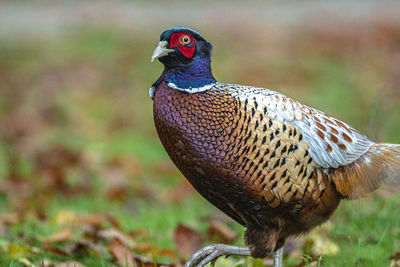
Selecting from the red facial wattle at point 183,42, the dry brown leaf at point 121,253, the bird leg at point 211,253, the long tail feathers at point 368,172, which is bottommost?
the dry brown leaf at point 121,253

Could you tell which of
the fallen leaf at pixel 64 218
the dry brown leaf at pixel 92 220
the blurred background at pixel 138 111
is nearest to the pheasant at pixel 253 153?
Result: the blurred background at pixel 138 111

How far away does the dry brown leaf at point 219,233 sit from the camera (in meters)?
4.38

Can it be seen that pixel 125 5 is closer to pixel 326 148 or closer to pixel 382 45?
pixel 382 45

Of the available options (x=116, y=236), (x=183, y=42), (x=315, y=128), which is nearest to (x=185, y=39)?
(x=183, y=42)

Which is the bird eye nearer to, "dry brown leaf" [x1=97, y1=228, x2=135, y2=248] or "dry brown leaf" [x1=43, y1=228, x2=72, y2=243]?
"dry brown leaf" [x1=97, y1=228, x2=135, y2=248]

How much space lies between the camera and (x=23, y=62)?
10.9 meters

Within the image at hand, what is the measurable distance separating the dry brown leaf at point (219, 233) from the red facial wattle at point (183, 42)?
1.58 meters

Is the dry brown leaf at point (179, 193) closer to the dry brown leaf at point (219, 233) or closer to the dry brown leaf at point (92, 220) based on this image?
the dry brown leaf at point (92, 220)

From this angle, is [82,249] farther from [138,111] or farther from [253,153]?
[138,111]

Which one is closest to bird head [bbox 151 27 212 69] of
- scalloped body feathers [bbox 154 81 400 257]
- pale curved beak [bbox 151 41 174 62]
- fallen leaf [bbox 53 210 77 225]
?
pale curved beak [bbox 151 41 174 62]

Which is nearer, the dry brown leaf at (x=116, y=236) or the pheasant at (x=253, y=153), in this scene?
the pheasant at (x=253, y=153)

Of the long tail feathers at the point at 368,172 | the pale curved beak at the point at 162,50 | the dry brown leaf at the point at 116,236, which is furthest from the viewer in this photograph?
the dry brown leaf at the point at 116,236

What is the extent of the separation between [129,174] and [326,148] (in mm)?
3797

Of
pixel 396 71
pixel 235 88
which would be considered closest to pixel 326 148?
pixel 235 88
